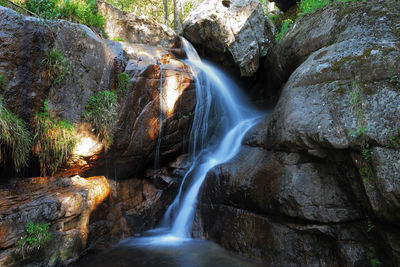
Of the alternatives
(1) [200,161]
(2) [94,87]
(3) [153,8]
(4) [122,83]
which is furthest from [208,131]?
(3) [153,8]

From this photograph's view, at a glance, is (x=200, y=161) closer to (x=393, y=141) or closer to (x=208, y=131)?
(x=208, y=131)

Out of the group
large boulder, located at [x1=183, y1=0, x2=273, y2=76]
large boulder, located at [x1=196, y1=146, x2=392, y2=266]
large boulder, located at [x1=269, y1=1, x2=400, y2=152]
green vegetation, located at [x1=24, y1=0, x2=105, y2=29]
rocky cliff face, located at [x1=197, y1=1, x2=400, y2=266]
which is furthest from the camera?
large boulder, located at [x1=183, y1=0, x2=273, y2=76]

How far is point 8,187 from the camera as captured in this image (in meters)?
4.31

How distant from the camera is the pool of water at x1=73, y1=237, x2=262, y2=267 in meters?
4.09

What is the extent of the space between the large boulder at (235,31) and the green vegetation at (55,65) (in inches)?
211

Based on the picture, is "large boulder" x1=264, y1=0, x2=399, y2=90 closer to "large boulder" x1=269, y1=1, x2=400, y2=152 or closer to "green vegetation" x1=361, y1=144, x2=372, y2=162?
"large boulder" x1=269, y1=1, x2=400, y2=152

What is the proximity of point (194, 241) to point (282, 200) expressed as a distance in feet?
7.15

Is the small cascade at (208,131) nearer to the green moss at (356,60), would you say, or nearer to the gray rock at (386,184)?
the green moss at (356,60)

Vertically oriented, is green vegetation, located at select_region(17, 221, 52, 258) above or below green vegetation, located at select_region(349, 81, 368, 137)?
below

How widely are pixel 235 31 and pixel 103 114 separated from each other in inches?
224

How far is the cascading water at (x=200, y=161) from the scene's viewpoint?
172 inches

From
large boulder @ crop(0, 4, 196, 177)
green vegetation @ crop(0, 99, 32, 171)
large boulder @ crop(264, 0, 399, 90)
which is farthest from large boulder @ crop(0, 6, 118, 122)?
large boulder @ crop(264, 0, 399, 90)

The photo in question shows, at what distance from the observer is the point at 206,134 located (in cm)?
737

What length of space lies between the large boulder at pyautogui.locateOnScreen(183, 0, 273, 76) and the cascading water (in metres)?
0.67
